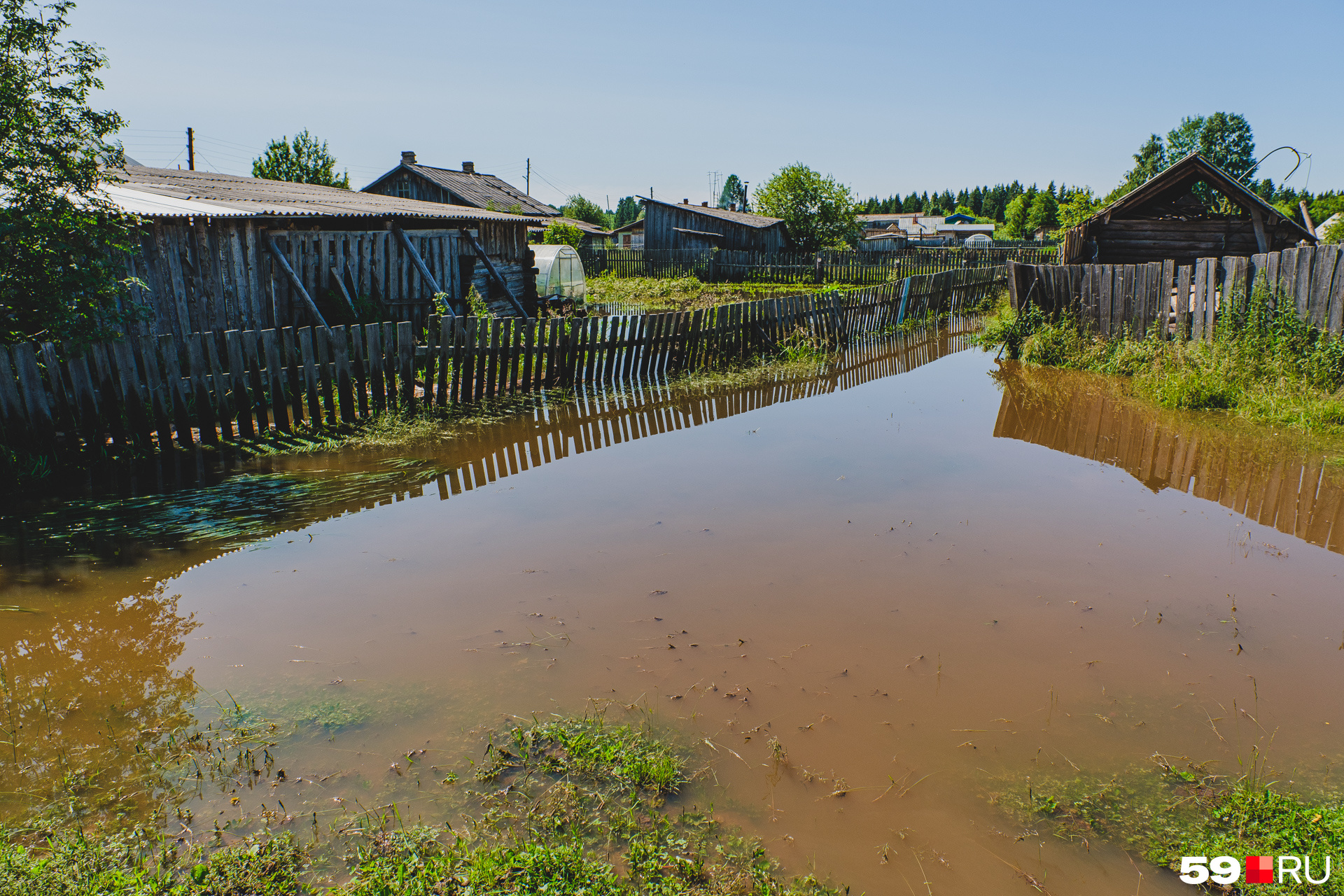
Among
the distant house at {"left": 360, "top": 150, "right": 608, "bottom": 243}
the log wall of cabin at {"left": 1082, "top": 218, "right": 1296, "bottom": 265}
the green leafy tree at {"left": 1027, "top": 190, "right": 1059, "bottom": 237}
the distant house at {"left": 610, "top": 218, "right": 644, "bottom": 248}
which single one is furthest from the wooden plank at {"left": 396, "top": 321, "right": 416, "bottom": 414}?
the green leafy tree at {"left": 1027, "top": 190, "right": 1059, "bottom": 237}

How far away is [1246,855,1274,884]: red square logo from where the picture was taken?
265 cm

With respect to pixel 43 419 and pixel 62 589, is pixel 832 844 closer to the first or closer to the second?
pixel 62 589

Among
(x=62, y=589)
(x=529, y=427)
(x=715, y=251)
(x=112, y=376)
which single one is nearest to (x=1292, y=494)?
(x=529, y=427)

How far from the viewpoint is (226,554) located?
17.5 ft

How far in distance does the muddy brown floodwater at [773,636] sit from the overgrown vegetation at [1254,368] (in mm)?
1711

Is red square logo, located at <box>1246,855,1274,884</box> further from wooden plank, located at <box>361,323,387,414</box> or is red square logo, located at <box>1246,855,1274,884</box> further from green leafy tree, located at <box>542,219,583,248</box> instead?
green leafy tree, located at <box>542,219,583,248</box>

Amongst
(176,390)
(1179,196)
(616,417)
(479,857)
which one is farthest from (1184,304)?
(176,390)

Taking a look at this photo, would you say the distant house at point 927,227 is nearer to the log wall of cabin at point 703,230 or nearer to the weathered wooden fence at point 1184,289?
the log wall of cabin at point 703,230

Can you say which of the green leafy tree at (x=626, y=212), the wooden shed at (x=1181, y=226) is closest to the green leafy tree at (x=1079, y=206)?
the wooden shed at (x=1181, y=226)

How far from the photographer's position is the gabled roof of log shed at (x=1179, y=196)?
51.8ft

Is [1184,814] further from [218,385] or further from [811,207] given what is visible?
[811,207]

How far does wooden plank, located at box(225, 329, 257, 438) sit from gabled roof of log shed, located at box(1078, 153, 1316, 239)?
1709cm

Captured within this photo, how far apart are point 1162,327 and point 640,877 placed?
1255 cm

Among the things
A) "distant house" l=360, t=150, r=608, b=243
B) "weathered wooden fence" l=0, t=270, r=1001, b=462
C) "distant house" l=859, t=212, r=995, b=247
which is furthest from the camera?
"distant house" l=859, t=212, r=995, b=247
